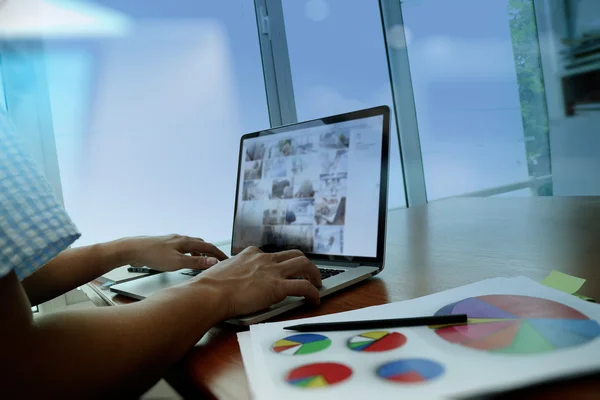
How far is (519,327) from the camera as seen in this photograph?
41 cm

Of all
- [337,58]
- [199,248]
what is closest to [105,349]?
[199,248]

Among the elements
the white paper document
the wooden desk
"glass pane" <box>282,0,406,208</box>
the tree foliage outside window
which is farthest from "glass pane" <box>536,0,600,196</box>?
the white paper document

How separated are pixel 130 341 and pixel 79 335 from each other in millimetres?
46

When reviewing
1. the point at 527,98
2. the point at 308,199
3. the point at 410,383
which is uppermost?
the point at 527,98

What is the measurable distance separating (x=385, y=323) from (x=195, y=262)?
1.60 feet

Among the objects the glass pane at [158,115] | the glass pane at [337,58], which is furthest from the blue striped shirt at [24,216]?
the glass pane at [337,58]

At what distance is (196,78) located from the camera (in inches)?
97.1

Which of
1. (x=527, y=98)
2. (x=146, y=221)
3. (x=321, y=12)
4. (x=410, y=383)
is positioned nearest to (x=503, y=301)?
(x=410, y=383)

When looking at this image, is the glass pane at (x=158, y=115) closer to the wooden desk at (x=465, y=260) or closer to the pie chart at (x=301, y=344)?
the wooden desk at (x=465, y=260)

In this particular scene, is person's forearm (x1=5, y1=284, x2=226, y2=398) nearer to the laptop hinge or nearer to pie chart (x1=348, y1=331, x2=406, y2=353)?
pie chart (x1=348, y1=331, x2=406, y2=353)

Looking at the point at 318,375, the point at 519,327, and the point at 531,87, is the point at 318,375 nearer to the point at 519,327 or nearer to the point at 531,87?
the point at 519,327

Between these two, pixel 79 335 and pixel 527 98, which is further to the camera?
pixel 527 98

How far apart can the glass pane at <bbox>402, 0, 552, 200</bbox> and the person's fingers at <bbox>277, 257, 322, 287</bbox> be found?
106 inches

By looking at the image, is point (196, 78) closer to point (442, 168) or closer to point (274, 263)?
point (442, 168)
